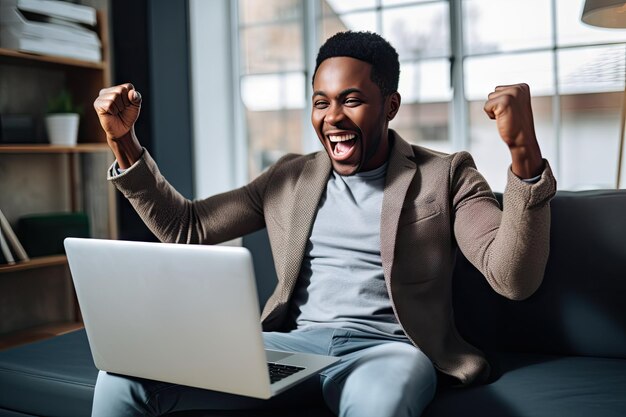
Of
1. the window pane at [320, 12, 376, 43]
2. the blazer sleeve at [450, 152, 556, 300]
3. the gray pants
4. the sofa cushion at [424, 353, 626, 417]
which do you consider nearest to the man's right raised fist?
the gray pants

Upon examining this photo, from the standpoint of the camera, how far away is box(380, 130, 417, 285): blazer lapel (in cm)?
161

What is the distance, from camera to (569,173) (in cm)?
351

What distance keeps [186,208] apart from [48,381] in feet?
1.74

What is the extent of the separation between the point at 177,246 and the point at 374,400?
45cm

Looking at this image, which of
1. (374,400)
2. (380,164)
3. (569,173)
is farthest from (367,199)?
(569,173)

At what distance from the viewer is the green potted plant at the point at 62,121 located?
3084 mm

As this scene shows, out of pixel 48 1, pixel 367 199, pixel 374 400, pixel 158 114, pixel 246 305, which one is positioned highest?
pixel 48 1

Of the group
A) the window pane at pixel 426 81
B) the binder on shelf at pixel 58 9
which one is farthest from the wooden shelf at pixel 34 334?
the window pane at pixel 426 81

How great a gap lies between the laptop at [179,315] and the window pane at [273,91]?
2.88m

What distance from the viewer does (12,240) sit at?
2867 mm

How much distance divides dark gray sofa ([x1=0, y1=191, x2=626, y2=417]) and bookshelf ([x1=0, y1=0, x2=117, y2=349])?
4.17ft

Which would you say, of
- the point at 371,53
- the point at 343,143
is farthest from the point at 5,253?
the point at 371,53

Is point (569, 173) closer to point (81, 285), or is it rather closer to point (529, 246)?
point (529, 246)

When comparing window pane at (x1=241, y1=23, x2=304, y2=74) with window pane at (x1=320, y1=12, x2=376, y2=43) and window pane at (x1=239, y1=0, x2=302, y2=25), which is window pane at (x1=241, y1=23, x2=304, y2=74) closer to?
window pane at (x1=239, y1=0, x2=302, y2=25)
